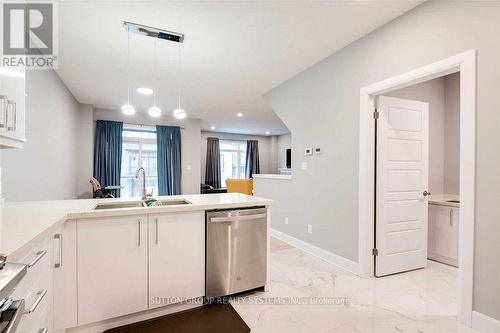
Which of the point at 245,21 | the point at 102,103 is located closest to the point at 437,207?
the point at 245,21

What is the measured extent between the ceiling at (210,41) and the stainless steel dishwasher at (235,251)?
6.00ft

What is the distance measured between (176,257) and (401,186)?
2536mm

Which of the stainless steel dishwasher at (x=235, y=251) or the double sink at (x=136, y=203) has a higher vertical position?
the double sink at (x=136, y=203)

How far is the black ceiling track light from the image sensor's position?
2.38 meters

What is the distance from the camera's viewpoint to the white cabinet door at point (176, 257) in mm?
1895

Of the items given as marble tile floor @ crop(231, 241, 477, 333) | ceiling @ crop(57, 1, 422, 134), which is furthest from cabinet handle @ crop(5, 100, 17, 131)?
marble tile floor @ crop(231, 241, 477, 333)

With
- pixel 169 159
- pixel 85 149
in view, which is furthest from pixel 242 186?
pixel 85 149

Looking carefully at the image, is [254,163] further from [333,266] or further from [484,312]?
[484,312]

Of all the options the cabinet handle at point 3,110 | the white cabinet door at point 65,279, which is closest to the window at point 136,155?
the white cabinet door at point 65,279

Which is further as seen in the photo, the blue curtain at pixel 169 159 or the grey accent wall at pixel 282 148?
the grey accent wall at pixel 282 148

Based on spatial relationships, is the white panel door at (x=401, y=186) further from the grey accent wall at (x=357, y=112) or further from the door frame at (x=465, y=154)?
the door frame at (x=465, y=154)

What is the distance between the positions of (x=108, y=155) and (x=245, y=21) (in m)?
5.37

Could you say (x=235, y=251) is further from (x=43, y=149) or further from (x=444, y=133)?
(x=444, y=133)

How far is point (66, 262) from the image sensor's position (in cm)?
163
